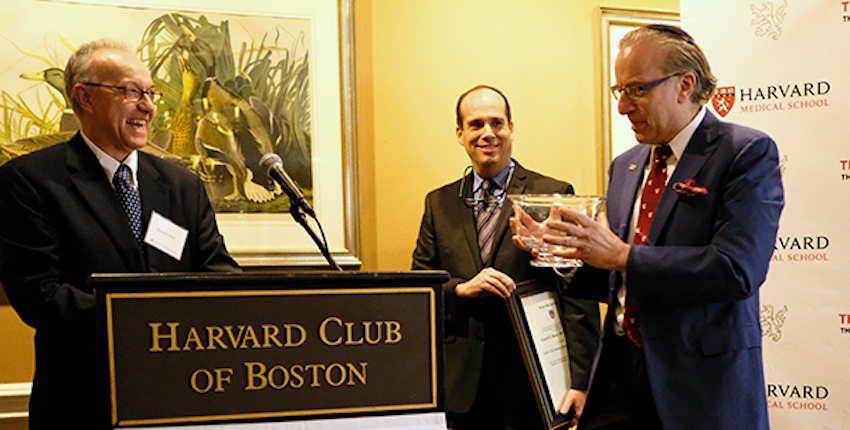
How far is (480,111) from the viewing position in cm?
293

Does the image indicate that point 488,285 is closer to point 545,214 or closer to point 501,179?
point 501,179

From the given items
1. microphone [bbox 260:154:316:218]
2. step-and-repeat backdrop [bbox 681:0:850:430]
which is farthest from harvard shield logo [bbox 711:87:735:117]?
microphone [bbox 260:154:316:218]

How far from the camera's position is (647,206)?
6.58 feet

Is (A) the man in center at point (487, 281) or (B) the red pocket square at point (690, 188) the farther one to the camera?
(A) the man in center at point (487, 281)

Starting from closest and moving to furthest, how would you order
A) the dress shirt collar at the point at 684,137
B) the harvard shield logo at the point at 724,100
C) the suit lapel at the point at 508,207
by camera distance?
the dress shirt collar at the point at 684,137 → the suit lapel at the point at 508,207 → the harvard shield logo at the point at 724,100

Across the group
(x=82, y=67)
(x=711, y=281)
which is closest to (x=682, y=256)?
(x=711, y=281)

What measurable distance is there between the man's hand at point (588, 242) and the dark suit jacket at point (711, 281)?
4cm

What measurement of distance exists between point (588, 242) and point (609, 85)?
222 cm

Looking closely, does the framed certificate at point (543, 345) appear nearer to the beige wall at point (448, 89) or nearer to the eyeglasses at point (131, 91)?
the beige wall at point (448, 89)

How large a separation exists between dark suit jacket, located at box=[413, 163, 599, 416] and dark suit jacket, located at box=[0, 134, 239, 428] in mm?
1061

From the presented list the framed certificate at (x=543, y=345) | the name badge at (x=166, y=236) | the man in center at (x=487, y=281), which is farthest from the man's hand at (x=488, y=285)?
the name badge at (x=166, y=236)

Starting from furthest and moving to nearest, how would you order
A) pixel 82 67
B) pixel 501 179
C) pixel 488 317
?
1. pixel 501 179
2. pixel 488 317
3. pixel 82 67

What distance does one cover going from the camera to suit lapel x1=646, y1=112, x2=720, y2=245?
1884 millimetres

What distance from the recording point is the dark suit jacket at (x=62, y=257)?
185 centimetres
